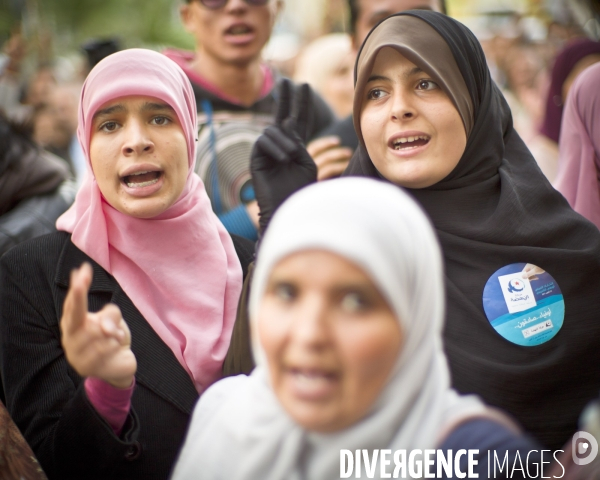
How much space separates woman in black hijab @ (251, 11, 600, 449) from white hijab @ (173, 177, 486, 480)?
1.70 ft

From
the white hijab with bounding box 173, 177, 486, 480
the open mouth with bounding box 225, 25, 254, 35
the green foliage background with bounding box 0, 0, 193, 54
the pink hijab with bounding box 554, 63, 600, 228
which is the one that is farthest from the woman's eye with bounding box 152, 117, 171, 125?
the green foliage background with bounding box 0, 0, 193, 54

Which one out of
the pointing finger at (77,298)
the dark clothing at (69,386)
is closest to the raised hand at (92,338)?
the pointing finger at (77,298)

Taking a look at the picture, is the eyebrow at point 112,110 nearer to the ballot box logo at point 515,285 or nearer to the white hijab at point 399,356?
the white hijab at point 399,356

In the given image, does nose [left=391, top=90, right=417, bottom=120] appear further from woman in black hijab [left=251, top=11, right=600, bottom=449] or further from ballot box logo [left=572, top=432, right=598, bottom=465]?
ballot box logo [left=572, top=432, right=598, bottom=465]

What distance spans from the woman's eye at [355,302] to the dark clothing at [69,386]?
2.22 ft

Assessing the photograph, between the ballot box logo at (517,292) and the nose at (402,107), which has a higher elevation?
the nose at (402,107)

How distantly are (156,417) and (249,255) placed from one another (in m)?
0.57

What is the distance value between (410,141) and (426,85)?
15cm

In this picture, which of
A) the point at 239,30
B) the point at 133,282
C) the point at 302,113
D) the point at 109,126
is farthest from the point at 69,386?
the point at 239,30

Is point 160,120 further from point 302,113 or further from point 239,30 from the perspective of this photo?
point 239,30

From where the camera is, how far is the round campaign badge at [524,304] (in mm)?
1695

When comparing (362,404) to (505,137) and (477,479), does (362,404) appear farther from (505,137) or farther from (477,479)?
(505,137)

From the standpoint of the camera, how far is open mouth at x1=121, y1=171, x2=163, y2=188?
182 centimetres

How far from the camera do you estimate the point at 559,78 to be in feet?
11.7
